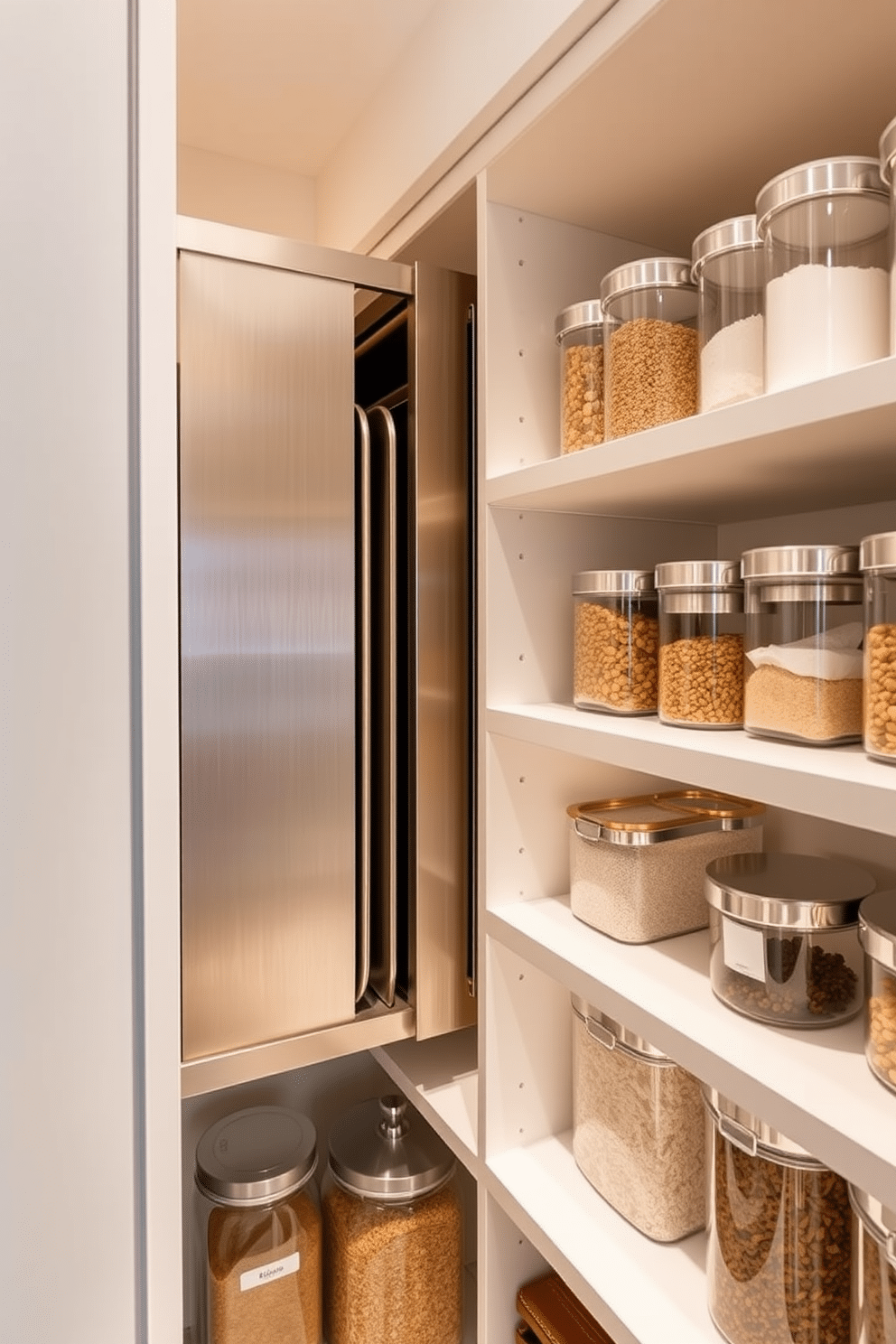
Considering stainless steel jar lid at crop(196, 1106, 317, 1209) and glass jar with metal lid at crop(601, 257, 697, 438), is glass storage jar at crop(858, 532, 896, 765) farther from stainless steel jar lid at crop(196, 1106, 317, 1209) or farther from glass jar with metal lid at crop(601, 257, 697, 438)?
stainless steel jar lid at crop(196, 1106, 317, 1209)

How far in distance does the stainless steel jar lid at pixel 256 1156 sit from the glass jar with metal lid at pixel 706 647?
815 millimetres

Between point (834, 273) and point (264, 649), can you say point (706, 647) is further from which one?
point (264, 649)

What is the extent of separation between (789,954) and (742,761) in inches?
8.1

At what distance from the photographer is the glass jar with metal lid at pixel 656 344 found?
75 cm

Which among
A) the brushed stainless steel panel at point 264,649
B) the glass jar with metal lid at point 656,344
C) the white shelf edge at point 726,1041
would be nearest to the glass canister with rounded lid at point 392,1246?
the brushed stainless steel panel at point 264,649

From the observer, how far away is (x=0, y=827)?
0.31 m

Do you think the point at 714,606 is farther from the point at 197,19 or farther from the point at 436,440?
the point at 197,19

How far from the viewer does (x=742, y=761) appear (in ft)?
1.93

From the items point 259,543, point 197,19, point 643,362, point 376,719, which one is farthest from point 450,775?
point 197,19

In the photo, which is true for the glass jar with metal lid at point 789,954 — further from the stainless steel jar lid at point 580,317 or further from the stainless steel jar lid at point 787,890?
the stainless steel jar lid at point 580,317

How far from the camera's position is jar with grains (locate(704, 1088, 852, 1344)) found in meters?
0.62

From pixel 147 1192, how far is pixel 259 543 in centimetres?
63

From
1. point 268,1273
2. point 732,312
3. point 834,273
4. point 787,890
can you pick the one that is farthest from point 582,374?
point 268,1273

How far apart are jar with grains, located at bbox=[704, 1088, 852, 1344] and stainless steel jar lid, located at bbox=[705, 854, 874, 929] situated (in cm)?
15
